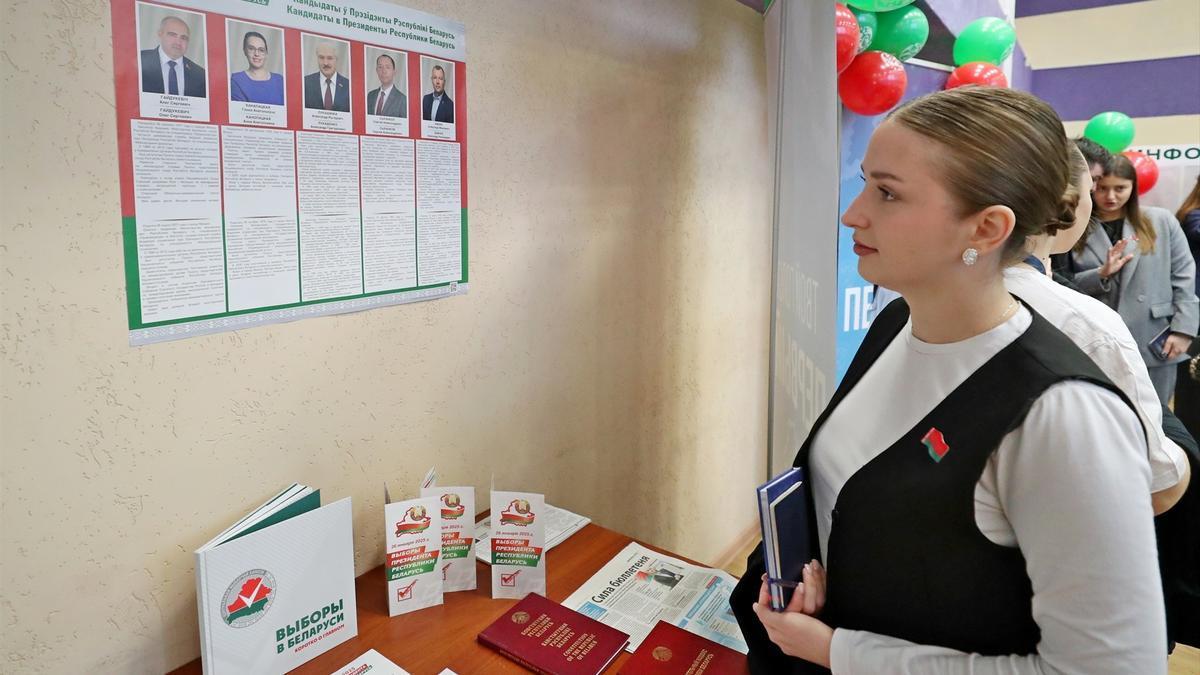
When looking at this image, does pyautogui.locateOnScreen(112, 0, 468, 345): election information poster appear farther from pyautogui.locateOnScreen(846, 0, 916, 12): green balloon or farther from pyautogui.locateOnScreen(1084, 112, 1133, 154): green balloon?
pyautogui.locateOnScreen(1084, 112, 1133, 154): green balloon

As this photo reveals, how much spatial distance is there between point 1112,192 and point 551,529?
10.6 feet

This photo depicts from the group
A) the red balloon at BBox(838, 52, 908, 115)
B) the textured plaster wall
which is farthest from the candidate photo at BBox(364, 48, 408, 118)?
the red balloon at BBox(838, 52, 908, 115)

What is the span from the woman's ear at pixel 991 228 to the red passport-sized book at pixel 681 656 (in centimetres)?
87

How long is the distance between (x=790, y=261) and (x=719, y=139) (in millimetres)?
628

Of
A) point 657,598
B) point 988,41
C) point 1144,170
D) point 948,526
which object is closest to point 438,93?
point 657,598

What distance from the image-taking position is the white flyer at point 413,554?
1451 mm

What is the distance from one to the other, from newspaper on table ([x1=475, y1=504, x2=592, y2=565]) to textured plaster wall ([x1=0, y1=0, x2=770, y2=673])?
142 mm

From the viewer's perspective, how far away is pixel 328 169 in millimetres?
1418

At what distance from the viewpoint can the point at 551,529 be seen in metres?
1.86

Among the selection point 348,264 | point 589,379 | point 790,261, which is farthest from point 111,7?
point 790,261

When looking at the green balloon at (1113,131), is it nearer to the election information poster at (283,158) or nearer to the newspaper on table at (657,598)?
the newspaper on table at (657,598)

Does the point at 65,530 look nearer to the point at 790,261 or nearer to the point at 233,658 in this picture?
the point at 233,658

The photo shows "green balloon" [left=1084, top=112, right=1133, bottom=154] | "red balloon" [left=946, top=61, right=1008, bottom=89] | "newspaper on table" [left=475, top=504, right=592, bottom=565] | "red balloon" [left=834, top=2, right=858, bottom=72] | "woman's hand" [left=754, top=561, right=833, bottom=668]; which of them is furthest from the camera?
"green balloon" [left=1084, top=112, right=1133, bottom=154]

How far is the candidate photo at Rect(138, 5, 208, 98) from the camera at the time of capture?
1.14 metres
